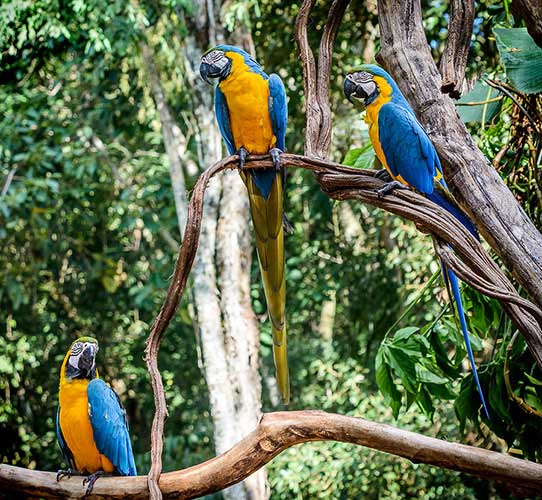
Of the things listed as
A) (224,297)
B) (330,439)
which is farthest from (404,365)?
(224,297)

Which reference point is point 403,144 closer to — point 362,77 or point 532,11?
point 362,77

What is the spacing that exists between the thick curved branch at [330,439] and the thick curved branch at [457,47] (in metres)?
0.63

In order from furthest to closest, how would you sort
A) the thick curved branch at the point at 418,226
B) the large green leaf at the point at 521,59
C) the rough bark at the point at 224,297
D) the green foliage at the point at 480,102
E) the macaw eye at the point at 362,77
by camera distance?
1. the rough bark at the point at 224,297
2. the green foliage at the point at 480,102
3. the large green leaf at the point at 521,59
4. the macaw eye at the point at 362,77
5. the thick curved branch at the point at 418,226

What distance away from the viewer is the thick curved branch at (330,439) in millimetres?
1184

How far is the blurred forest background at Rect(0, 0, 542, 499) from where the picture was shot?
3383mm

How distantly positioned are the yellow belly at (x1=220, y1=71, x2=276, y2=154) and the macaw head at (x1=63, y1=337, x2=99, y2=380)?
1.88ft

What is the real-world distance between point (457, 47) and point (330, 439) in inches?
29.3

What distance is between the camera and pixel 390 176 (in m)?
1.30

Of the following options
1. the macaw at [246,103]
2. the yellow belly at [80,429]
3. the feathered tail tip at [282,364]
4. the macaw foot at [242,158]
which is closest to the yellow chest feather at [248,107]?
the macaw at [246,103]

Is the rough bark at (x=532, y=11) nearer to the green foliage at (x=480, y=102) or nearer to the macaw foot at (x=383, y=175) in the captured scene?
the macaw foot at (x=383, y=175)

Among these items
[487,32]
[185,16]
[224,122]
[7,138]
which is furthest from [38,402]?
[224,122]

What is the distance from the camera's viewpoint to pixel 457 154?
4.47 ft

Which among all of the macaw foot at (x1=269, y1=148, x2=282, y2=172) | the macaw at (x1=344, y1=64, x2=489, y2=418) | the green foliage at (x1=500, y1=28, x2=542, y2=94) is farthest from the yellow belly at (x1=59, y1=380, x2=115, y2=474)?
the green foliage at (x1=500, y1=28, x2=542, y2=94)

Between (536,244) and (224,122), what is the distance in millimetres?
649
